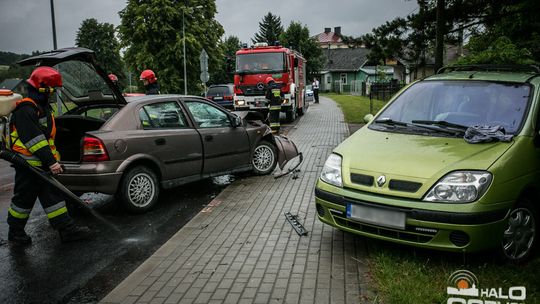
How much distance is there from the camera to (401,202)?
4199 millimetres

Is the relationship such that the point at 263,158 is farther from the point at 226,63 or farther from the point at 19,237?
the point at 226,63

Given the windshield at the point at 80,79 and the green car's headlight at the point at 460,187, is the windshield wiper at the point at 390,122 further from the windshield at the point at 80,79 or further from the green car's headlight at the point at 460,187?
the windshield at the point at 80,79

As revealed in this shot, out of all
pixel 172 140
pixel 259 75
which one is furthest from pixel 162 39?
pixel 172 140

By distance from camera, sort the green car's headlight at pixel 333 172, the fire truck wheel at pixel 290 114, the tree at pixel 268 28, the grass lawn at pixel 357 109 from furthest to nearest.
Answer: the tree at pixel 268 28
the grass lawn at pixel 357 109
the fire truck wheel at pixel 290 114
the green car's headlight at pixel 333 172

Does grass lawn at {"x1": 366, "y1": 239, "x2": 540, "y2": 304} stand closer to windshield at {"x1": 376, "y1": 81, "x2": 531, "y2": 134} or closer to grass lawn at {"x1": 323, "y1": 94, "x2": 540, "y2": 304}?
grass lawn at {"x1": 323, "y1": 94, "x2": 540, "y2": 304}

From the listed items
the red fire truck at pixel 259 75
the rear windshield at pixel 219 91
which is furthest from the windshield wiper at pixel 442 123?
the rear windshield at pixel 219 91

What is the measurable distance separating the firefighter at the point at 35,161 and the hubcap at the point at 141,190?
1052 millimetres

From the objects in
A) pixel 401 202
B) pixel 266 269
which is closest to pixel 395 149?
pixel 401 202

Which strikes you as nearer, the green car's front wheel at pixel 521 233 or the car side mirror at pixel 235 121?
the green car's front wheel at pixel 521 233

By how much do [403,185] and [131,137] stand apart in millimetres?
3847

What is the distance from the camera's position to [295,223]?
581cm

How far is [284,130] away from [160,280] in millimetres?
13664

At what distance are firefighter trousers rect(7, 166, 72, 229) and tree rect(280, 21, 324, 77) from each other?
202 ft

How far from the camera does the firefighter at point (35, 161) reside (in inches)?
208
